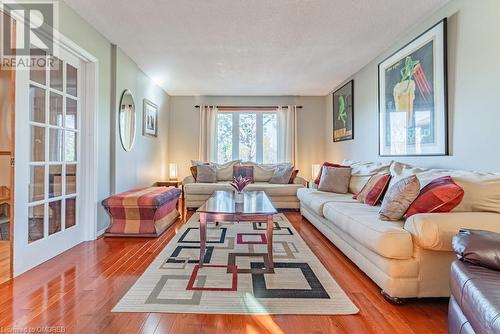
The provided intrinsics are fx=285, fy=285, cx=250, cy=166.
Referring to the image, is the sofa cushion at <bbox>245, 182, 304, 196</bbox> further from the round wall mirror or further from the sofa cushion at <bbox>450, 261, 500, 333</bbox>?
the sofa cushion at <bbox>450, 261, 500, 333</bbox>

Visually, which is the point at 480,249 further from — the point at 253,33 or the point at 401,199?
the point at 253,33

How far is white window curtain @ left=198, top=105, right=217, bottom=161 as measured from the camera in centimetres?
639

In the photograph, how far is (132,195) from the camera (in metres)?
3.52

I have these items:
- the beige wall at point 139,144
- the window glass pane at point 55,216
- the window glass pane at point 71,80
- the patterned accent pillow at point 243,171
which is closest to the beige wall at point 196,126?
the beige wall at point 139,144

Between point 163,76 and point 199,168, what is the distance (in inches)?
70.7

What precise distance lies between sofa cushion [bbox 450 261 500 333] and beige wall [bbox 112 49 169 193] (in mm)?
3641

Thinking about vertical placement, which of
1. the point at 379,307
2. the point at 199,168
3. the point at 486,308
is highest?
the point at 199,168

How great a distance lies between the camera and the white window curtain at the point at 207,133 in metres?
6.39

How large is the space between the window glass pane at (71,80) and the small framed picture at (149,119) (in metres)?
1.70

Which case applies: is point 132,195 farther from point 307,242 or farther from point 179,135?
point 179,135

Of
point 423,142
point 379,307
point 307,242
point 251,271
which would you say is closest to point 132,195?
point 251,271

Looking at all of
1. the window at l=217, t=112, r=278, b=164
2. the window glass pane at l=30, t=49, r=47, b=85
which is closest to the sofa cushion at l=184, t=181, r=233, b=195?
the window at l=217, t=112, r=278, b=164

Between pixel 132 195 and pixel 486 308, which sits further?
pixel 132 195

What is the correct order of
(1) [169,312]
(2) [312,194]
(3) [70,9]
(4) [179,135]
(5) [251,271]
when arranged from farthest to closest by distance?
(4) [179,135] < (2) [312,194] < (3) [70,9] < (5) [251,271] < (1) [169,312]
